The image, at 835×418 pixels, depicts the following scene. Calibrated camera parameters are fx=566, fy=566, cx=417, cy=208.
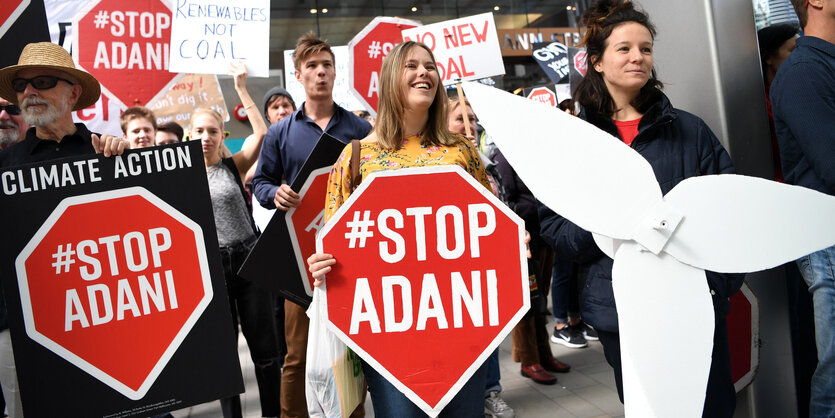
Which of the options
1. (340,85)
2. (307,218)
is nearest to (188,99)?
(340,85)

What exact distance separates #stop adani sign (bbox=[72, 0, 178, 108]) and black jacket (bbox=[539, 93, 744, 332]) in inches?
122

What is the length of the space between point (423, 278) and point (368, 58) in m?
2.92

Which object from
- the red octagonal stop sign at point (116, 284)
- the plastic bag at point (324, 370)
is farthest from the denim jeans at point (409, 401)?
the red octagonal stop sign at point (116, 284)

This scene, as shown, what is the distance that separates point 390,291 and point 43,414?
1240 millimetres

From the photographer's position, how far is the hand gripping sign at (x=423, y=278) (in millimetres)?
1597

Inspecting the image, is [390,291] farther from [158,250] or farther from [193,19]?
[193,19]

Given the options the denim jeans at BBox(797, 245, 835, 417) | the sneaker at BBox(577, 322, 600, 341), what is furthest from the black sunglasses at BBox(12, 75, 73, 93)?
the sneaker at BBox(577, 322, 600, 341)

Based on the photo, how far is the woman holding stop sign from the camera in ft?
6.07

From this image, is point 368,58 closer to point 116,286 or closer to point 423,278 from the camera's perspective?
point 116,286

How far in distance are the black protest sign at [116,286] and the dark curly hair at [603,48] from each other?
4.66ft

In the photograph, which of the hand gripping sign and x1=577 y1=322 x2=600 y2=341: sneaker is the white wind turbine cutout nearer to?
the hand gripping sign

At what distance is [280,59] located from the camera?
12.1m

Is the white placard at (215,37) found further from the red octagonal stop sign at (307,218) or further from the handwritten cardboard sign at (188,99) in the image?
the handwritten cardboard sign at (188,99)

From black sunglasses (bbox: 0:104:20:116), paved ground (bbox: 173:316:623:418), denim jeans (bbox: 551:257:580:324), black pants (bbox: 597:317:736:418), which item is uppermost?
black sunglasses (bbox: 0:104:20:116)
